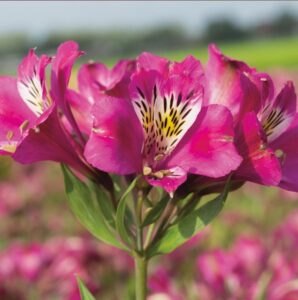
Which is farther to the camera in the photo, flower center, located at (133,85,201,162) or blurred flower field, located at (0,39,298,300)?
blurred flower field, located at (0,39,298,300)

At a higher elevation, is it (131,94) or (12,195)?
(131,94)

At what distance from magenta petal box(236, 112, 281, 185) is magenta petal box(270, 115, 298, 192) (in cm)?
5

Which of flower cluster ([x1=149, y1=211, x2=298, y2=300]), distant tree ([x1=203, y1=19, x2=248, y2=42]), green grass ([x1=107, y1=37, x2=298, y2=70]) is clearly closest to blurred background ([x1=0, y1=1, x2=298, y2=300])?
flower cluster ([x1=149, y1=211, x2=298, y2=300])

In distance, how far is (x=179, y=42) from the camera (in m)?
45.4

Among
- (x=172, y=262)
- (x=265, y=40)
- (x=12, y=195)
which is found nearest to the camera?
(x=172, y=262)

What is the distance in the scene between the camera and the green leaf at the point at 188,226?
68cm

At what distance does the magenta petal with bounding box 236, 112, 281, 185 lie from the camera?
66 centimetres

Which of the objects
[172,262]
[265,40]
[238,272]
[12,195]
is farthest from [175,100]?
[265,40]

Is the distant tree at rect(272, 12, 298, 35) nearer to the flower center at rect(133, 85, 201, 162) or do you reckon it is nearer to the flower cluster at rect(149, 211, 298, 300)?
the flower cluster at rect(149, 211, 298, 300)

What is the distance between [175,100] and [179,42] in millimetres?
45268

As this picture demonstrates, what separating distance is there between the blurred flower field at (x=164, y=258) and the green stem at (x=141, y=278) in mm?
117

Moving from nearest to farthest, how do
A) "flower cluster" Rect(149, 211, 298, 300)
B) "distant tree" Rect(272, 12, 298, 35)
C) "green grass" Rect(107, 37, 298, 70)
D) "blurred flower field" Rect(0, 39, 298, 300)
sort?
"flower cluster" Rect(149, 211, 298, 300) → "blurred flower field" Rect(0, 39, 298, 300) → "green grass" Rect(107, 37, 298, 70) → "distant tree" Rect(272, 12, 298, 35)

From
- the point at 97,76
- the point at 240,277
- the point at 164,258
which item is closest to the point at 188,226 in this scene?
the point at 97,76

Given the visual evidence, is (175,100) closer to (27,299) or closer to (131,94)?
(131,94)
